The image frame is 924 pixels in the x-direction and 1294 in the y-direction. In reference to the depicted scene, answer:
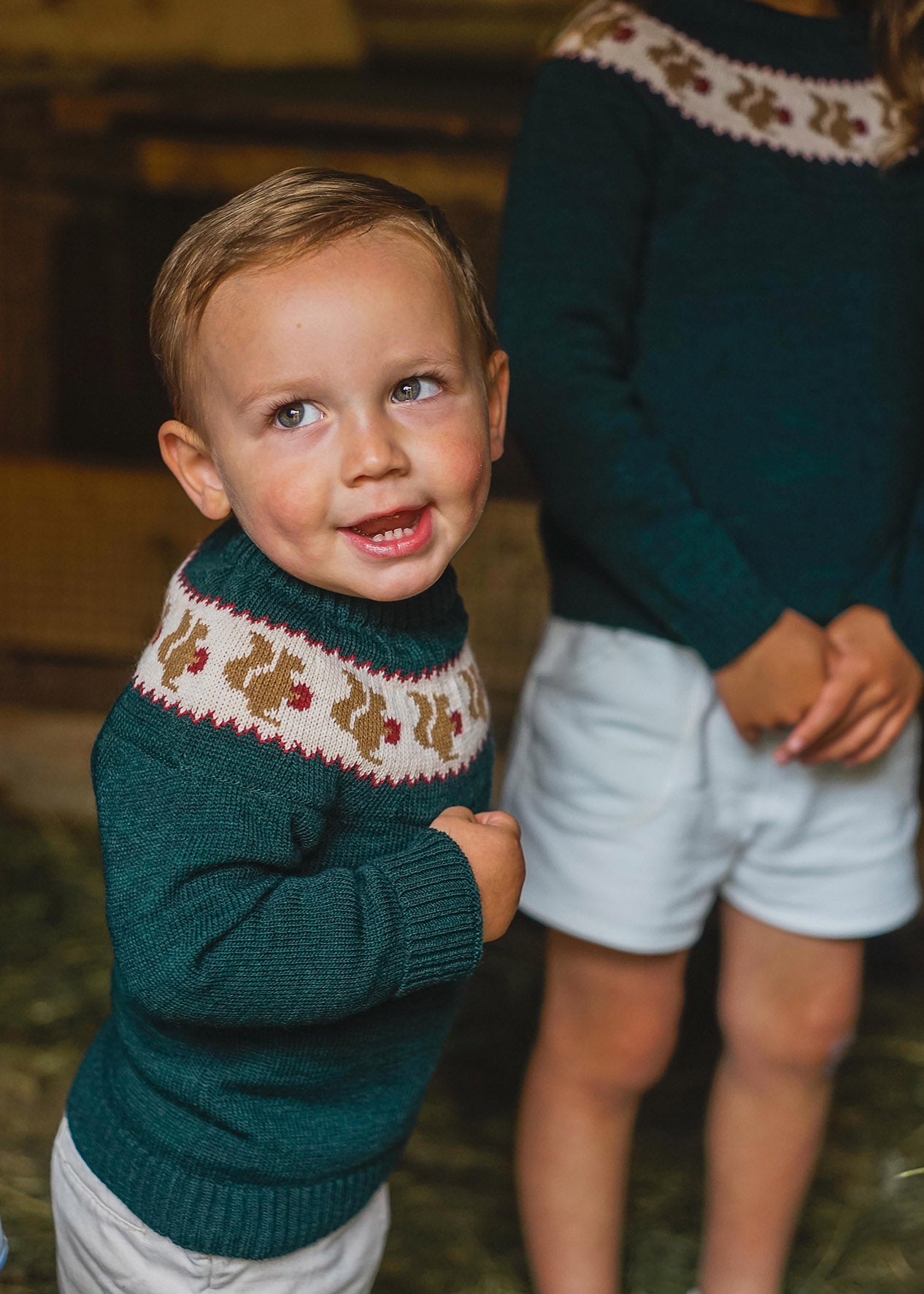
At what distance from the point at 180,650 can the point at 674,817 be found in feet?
1.78

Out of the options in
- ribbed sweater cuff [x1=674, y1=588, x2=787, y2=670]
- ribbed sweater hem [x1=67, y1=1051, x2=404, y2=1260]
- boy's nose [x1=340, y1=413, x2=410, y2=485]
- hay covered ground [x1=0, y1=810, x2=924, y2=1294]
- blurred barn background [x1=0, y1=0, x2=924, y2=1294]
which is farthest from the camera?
blurred barn background [x1=0, y1=0, x2=924, y2=1294]

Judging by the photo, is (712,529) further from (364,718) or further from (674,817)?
(364,718)

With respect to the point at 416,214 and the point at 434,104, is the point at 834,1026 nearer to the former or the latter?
the point at 416,214

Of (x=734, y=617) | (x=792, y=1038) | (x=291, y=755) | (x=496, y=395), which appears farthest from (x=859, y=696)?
(x=291, y=755)

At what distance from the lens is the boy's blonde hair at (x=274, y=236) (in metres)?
0.76

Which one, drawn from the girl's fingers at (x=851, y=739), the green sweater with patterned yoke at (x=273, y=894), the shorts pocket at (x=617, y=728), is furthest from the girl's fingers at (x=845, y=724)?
the green sweater with patterned yoke at (x=273, y=894)

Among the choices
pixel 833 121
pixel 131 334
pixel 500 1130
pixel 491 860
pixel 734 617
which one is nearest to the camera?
pixel 491 860

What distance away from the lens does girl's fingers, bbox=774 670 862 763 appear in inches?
43.6

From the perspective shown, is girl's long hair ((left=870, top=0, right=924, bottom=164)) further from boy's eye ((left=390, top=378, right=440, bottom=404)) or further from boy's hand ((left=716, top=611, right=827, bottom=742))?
boy's eye ((left=390, top=378, right=440, bottom=404))

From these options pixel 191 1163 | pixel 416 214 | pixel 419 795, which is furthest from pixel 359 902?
pixel 416 214

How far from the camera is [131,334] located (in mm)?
2564

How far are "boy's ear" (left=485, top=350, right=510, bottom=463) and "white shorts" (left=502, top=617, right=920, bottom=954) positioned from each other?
349 millimetres

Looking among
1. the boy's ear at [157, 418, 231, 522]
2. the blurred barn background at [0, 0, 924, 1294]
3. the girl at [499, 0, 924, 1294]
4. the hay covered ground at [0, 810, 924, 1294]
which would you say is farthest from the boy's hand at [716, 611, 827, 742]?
the blurred barn background at [0, 0, 924, 1294]

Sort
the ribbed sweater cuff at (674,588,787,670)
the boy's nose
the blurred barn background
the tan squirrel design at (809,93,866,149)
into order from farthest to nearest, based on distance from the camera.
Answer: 1. the blurred barn background
2. the tan squirrel design at (809,93,866,149)
3. the ribbed sweater cuff at (674,588,787,670)
4. the boy's nose
